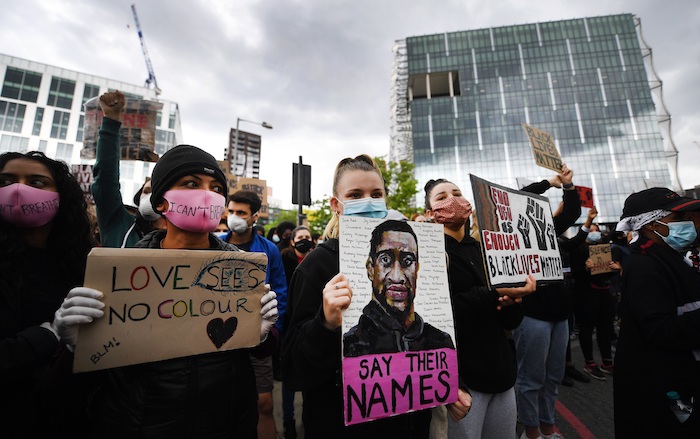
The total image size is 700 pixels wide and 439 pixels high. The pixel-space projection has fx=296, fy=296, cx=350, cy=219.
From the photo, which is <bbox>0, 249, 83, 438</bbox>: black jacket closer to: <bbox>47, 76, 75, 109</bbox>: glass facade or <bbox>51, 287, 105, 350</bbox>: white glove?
<bbox>51, 287, 105, 350</bbox>: white glove

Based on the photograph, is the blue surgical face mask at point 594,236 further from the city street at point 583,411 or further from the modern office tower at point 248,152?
the modern office tower at point 248,152

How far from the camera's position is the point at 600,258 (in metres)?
4.95

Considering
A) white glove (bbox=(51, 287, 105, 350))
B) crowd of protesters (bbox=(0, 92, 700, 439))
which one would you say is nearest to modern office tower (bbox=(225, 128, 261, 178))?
crowd of protesters (bbox=(0, 92, 700, 439))

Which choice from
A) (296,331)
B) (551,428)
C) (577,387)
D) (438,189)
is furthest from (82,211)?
(577,387)

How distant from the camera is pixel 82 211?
1.69 metres

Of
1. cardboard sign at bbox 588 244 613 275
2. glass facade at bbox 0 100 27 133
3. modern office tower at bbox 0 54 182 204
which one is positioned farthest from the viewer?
modern office tower at bbox 0 54 182 204

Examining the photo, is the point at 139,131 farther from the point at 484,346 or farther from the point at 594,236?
the point at 594,236

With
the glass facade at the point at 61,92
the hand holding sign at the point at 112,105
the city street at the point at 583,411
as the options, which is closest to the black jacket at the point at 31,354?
the hand holding sign at the point at 112,105

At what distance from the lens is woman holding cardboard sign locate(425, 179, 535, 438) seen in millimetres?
1742

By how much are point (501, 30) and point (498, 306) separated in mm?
77011

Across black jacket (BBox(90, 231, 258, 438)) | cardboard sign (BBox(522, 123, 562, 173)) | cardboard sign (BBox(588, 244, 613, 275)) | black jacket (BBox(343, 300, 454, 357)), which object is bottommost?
black jacket (BBox(90, 231, 258, 438))

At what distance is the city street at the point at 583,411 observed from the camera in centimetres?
333

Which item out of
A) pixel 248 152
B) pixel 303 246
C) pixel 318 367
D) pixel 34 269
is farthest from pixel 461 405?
pixel 248 152

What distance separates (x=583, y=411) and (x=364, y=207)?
14.3 ft
